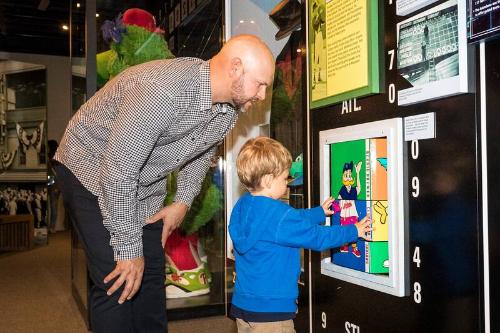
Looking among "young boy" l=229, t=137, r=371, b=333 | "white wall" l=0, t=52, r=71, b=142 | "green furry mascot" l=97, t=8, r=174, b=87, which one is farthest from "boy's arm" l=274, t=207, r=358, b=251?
"white wall" l=0, t=52, r=71, b=142

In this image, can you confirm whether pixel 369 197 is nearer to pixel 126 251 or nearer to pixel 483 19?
pixel 483 19

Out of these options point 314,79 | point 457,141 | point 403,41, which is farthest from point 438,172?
point 314,79

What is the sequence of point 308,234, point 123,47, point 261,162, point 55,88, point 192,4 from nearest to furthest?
point 308,234 → point 261,162 → point 123,47 → point 192,4 → point 55,88

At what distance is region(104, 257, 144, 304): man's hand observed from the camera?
1482mm

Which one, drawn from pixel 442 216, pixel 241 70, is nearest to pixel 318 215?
pixel 442 216

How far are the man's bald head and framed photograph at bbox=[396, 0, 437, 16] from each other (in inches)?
17.5

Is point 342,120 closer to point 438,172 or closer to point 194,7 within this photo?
point 438,172

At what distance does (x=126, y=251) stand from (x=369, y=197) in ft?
2.68

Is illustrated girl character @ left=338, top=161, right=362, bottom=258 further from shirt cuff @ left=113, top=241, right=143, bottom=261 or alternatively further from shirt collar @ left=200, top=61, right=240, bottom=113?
shirt cuff @ left=113, top=241, right=143, bottom=261

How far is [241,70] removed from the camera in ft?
4.87

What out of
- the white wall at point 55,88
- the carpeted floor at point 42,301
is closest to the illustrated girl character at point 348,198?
the carpeted floor at point 42,301

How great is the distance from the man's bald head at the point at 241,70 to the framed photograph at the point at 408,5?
0.45 meters

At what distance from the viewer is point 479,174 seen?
1.39 m

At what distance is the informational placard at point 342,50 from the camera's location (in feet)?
5.80
